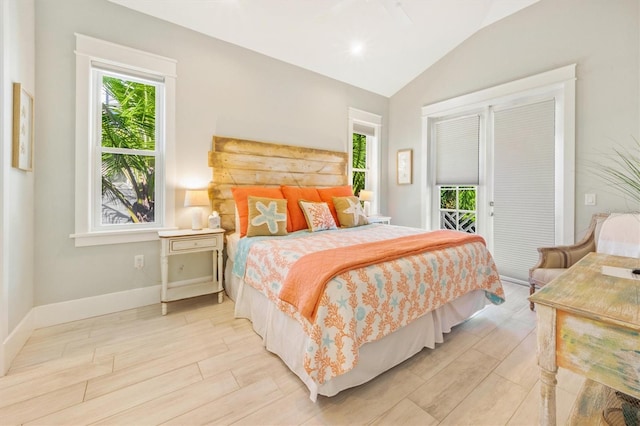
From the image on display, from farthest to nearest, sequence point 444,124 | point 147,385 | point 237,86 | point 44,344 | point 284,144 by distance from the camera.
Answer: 1. point 444,124
2. point 284,144
3. point 237,86
4. point 44,344
5. point 147,385

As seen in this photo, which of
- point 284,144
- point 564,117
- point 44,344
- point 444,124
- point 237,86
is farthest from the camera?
point 444,124

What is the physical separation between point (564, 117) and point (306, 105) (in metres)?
3.01

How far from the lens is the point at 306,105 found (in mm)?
3885

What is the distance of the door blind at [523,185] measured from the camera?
3229 mm

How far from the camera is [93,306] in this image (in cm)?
253

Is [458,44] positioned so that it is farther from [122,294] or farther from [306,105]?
[122,294]

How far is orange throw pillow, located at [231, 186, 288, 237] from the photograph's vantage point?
110 inches

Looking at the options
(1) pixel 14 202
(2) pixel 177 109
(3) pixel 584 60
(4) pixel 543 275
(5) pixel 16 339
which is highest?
(3) pixel 584 60

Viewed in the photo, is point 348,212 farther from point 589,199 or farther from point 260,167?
point 589,199

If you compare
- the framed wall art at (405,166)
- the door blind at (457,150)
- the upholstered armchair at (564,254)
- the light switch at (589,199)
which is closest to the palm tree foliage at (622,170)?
the light switch at (589,199)

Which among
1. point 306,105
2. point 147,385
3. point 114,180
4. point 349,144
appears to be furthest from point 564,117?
point 114,180

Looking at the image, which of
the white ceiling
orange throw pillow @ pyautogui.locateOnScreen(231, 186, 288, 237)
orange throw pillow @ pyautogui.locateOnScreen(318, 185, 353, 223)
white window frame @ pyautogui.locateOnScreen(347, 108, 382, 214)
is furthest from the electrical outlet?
white window frame @ pyautogui.locateOnScreen(347, 108, 382, 214)

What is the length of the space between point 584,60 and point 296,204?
3363mm

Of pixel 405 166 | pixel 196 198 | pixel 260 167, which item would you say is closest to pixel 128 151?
pixel 196 198
